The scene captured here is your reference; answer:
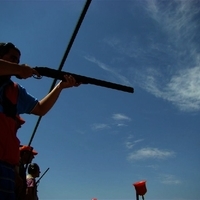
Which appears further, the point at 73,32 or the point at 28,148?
the point at 28,148

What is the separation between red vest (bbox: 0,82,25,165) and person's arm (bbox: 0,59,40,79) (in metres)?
0.19

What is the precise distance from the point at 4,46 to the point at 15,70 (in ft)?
1.38

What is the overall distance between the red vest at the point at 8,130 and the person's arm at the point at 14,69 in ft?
0.62

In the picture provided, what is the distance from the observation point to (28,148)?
18.0ft

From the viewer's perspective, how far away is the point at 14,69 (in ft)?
6.56

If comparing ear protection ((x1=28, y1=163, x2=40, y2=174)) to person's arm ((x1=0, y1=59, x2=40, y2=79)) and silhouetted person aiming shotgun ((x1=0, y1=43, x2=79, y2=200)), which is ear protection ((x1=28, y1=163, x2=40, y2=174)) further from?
person's arm ((x1=0, y1=59, x2=40, y2=79))

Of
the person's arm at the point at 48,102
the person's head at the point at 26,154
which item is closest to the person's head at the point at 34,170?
the person's head at the point at 26,154

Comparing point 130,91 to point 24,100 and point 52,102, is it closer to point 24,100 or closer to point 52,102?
point 52,102

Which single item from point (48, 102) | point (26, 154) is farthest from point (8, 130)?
point (26, 154)

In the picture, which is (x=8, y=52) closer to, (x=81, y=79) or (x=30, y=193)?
(x=81, y=79)

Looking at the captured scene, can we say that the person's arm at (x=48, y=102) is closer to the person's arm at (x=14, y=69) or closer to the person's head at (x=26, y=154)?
the person's arm at (x=14, y=69)

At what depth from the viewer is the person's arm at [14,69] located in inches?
76.0

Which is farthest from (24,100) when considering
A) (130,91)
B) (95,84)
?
(130,91)

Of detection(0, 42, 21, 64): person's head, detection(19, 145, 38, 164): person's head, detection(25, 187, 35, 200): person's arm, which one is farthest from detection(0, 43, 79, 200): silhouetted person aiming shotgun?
detection(25, 187, 35, 200): person's arm
